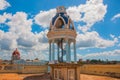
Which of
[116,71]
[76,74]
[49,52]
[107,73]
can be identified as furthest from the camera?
[49,52]

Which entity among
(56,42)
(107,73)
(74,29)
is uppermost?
(74,29)

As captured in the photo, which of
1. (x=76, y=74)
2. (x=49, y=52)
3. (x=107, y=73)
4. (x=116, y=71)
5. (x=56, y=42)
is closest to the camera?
(x=76, y=74)

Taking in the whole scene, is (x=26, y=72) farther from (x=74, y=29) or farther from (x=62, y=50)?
(x=74, y=29)

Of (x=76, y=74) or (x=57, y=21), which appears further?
(x=57, y=21)

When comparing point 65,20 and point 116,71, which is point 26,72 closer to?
point 65,20

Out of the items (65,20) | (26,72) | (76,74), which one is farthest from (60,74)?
(65,20)

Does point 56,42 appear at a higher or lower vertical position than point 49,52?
higher

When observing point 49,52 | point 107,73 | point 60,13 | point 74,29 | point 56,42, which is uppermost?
point 60,13

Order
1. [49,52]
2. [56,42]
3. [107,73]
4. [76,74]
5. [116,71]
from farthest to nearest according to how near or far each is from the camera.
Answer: [56,42] → [49,52] → [107,73] → [116,71] → [76,74]

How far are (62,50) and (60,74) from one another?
12397 millimetres

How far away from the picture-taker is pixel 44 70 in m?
30.7

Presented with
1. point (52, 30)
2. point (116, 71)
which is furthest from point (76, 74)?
point (52, 30)

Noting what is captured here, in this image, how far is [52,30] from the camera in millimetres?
29094

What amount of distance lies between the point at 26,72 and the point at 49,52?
5300 millimetres
